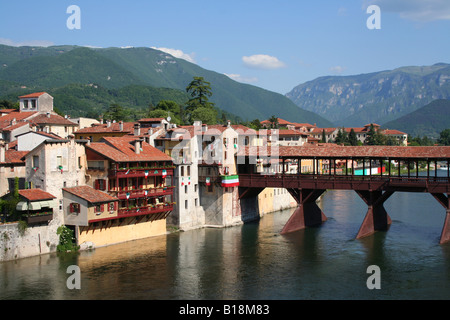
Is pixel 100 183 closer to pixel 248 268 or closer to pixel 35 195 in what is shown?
pixel 35 195

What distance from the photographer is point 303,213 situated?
7100cm

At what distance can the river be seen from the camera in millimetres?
44062

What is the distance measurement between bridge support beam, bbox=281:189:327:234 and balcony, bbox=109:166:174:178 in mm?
15436

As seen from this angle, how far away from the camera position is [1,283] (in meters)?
45.0

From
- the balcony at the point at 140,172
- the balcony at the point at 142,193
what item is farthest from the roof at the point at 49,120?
the balcony at the point at 142,193

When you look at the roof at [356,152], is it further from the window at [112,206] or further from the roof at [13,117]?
the roof at [13,117]

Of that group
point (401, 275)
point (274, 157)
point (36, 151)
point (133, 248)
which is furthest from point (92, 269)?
point (274, 157)

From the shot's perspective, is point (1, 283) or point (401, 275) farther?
point (401, 275)

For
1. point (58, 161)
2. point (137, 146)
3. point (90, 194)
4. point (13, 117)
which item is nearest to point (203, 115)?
point (13, 117)

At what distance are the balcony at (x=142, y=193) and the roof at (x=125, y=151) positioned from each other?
333 cm

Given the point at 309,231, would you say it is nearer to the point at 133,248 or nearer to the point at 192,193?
the point at 192,193

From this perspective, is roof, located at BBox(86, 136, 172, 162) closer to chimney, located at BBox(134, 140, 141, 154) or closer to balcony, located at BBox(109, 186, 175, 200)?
chimney, located at BBox(134, 140, 141, 154)
